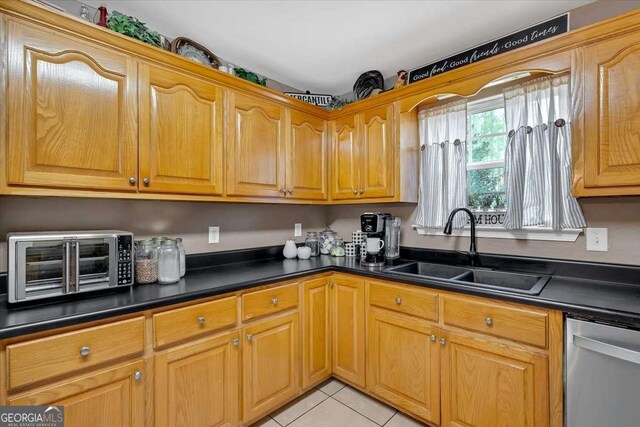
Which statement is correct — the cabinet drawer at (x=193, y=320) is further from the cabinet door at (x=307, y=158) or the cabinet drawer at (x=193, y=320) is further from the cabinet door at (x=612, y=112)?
the cabinet door at (x=612, y=112)

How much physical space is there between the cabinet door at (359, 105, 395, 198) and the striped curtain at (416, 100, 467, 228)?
0.30 metres

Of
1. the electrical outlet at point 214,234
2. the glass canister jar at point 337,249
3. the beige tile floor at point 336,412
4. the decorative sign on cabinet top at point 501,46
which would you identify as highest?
the decorative sign on cabinet top at point 501,46

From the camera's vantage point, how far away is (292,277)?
1.83 meters

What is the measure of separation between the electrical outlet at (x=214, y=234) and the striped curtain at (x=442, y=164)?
61.0 inches

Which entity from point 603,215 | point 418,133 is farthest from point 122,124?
point 603,215

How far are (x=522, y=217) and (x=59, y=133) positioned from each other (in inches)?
99.5

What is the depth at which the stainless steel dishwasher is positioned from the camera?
3.47 feet

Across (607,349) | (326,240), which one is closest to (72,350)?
(326,240)

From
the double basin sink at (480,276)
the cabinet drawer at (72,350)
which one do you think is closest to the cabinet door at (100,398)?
the cabinet drawer at (72,350)

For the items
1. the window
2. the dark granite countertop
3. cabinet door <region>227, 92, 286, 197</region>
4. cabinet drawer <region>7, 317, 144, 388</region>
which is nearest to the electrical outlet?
the dark granite countertop

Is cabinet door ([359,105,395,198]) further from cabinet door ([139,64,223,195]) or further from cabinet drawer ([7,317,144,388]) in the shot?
cabinet drawer ([7,317,144,388])

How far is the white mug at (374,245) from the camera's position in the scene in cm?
210

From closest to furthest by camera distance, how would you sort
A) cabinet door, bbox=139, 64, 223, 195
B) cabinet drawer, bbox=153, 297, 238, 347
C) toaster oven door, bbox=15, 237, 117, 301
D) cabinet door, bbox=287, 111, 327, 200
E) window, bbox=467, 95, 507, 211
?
toaster oven door, bbox=15, 237, 117, 301 → cabinet drawer, bbox=153, 297, 238, 347 → cabinet door, bbox=139, 64, 223, 195 → window, bbox=467, 95, 507, 211 → cabinet door, bbox=287, 111, 327, 200

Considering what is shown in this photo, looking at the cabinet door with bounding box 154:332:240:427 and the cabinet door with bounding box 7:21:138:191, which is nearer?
the cabinet door with bounding box 7:21:138:191
